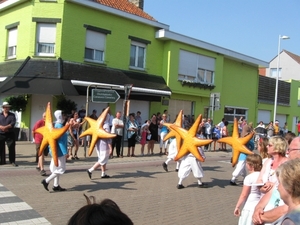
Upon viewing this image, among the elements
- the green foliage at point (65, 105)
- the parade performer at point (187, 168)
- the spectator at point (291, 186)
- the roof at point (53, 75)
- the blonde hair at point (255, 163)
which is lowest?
the parade performer at point (187, 168)

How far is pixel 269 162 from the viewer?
4367mm

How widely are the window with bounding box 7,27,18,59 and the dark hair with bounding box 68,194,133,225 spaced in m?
19.2

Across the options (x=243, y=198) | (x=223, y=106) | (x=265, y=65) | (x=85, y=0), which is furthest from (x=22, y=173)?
(x=265, y=65)

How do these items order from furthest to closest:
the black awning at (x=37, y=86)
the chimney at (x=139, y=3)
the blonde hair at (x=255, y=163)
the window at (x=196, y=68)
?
the chimney at (x=139, y=3) < the window at (x=196, y=68) < the black awning at (x=37, y=86) < the blonde hair at (x=255, y=163)

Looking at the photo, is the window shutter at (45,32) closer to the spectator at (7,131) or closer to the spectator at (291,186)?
the spectator at (7,131)

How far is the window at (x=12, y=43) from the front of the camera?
1910 centimetres

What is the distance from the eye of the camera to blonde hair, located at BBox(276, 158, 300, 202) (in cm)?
246

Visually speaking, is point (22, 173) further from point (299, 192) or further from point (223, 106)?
point (223, 106)

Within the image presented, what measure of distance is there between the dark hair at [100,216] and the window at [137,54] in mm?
19604

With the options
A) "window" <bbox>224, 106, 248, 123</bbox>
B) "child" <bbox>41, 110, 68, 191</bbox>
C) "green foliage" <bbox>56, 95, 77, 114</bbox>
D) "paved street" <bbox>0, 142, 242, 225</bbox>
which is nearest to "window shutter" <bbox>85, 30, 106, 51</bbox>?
"green foliage" <bbox>56, 95, 77, 114</bbox>

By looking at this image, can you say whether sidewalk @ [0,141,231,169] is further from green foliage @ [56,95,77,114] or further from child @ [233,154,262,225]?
child @ [233,154,262,225]

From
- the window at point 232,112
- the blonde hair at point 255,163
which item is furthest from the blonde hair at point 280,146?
the window at point 232,112

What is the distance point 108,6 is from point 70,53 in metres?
3.41

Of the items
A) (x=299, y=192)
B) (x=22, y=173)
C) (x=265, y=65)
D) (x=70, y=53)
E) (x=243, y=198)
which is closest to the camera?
(x=299, y=192)
